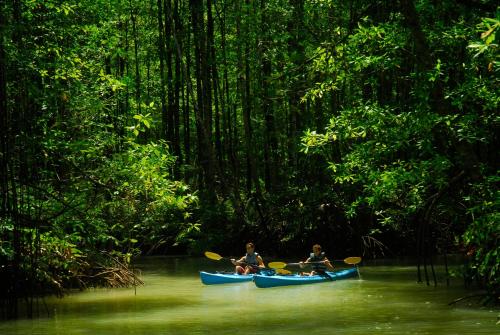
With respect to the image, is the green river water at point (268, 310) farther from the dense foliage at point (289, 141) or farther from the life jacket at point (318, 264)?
the dense foliage at point (289, 141)

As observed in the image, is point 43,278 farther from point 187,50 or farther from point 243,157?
point 243,157

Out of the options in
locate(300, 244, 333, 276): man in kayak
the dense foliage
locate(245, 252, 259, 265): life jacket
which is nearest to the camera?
the dense foliage

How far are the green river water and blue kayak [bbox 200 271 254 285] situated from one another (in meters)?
0.18

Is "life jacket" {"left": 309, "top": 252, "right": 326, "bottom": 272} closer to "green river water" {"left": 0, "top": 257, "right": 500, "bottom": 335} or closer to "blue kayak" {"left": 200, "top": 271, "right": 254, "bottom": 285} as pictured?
"green river water" {"left": 0, "top": 257, "right": 500, "bottom": 335}

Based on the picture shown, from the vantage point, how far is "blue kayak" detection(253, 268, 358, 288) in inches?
677

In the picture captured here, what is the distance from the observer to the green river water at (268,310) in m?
11.2

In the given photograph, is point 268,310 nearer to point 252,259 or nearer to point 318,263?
point 318,263

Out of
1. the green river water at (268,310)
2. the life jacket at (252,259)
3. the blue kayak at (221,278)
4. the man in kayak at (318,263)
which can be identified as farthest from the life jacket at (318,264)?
the blue kayak at (221,278)

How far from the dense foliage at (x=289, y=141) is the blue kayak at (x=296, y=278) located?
1530mm

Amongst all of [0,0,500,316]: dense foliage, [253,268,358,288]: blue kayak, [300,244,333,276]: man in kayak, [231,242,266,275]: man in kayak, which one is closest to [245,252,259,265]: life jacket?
[231,242,266,275]: man in kayak

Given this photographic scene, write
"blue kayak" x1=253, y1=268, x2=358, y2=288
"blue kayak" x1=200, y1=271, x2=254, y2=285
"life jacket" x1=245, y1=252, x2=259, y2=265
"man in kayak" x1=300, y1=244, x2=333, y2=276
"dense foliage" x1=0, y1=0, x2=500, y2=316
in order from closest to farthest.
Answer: "dense foliage" x1=0, y1=0, x2=500, y2=316 → "blue kayak" x1=253, y1=268, x2=358, y2=288 → "blue kayak" x1=200, y1=271, x2=254, y2=285 → "man in kayak" x1=300, y1=244, x2=333, y2=276 → "life jacket" x1=245, y1=252, x2=259, y2=265

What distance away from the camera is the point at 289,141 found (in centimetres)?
2752

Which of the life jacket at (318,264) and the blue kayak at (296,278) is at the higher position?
the life jacket at (318,264)

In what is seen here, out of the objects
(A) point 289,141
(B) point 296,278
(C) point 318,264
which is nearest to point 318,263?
(C) point 318,264
